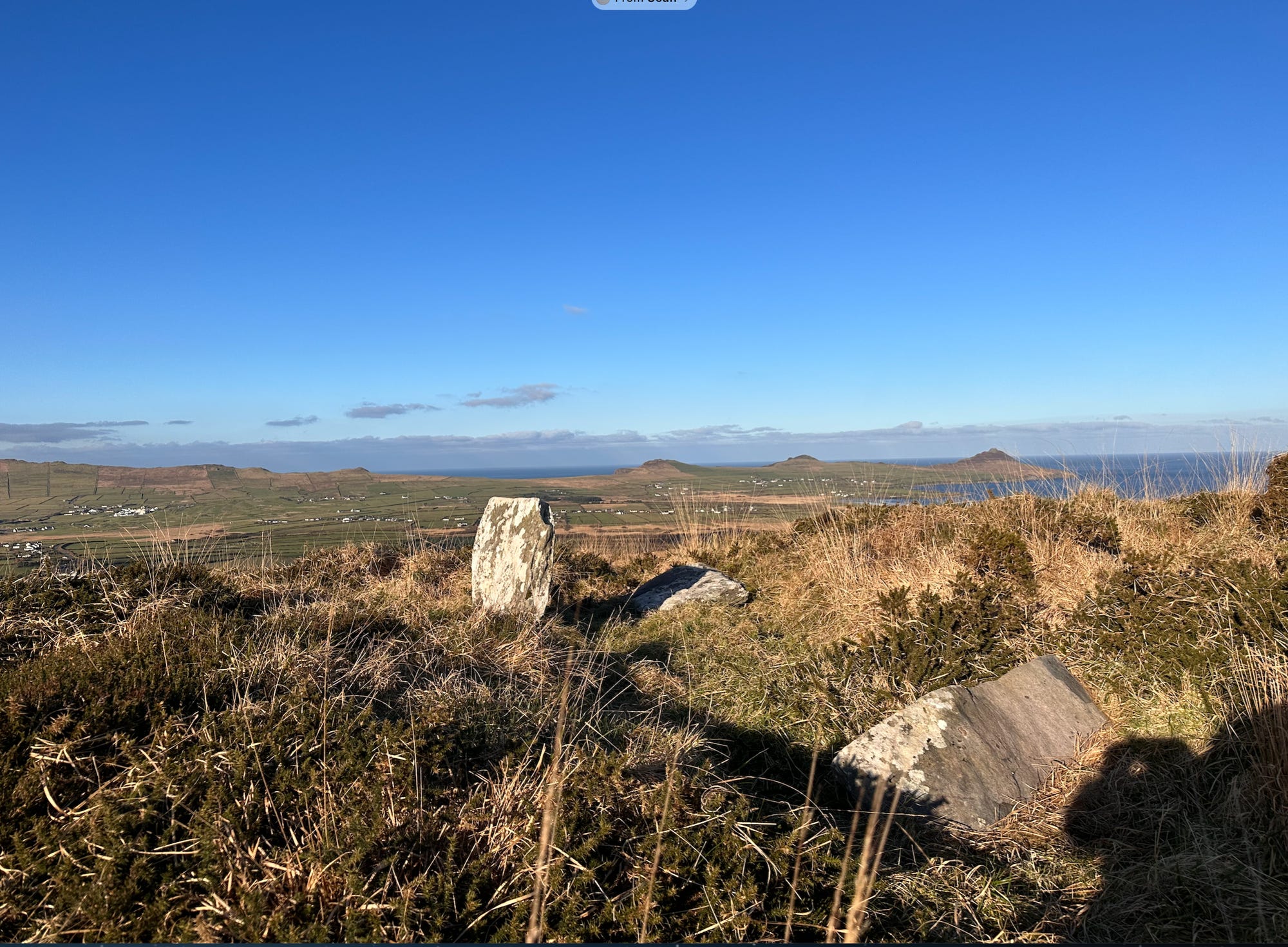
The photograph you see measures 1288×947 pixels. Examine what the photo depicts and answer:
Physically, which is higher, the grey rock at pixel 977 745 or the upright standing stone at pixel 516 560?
the upright standing stone at pixel 516 560

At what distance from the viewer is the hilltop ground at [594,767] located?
2426 millimetres

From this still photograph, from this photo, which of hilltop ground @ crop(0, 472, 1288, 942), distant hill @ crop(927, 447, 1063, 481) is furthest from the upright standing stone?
distant hill @ crop(927, 447, 1063, 481)

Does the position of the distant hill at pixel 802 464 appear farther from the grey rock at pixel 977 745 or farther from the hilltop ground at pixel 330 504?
the grey rock at pixel 977 745

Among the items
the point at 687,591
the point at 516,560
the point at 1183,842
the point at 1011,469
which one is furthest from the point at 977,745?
the point at 1011,469

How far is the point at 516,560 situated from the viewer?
776 cm

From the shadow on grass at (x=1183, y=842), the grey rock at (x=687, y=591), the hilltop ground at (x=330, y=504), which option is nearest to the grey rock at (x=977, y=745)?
the shadow on grass at (x=1183, y=842)

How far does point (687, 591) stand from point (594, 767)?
5.75 meters

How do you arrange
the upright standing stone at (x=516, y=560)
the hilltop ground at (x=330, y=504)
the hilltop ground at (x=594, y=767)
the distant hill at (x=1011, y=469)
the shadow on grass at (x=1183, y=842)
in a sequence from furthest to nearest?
the distant hill at (x=1011, y=469) < the hilltop ground at (x=330, y=504) < the upright standing stone at (x=516, y=560) < the shadow on grass at (x=1183, y=842) < the hilltop ground at (x=594, y=767)

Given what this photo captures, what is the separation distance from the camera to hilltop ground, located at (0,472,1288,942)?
2.43m

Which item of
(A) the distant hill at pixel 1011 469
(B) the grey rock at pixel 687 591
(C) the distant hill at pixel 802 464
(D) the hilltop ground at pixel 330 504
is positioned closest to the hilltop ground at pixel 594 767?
(B) the grey rock at pixel 687 591

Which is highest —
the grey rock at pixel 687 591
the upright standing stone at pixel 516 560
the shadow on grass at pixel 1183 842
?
the upright standing stone at pixel 516 560

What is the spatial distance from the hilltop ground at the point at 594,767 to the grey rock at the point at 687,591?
1.82 metres

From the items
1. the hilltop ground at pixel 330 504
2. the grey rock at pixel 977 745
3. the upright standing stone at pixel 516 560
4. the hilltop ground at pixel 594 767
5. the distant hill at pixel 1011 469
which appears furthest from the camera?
the distant hill at pixel 1011 469

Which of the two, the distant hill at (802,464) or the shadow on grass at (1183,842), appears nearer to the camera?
the shadow on grass at (1183,842)
